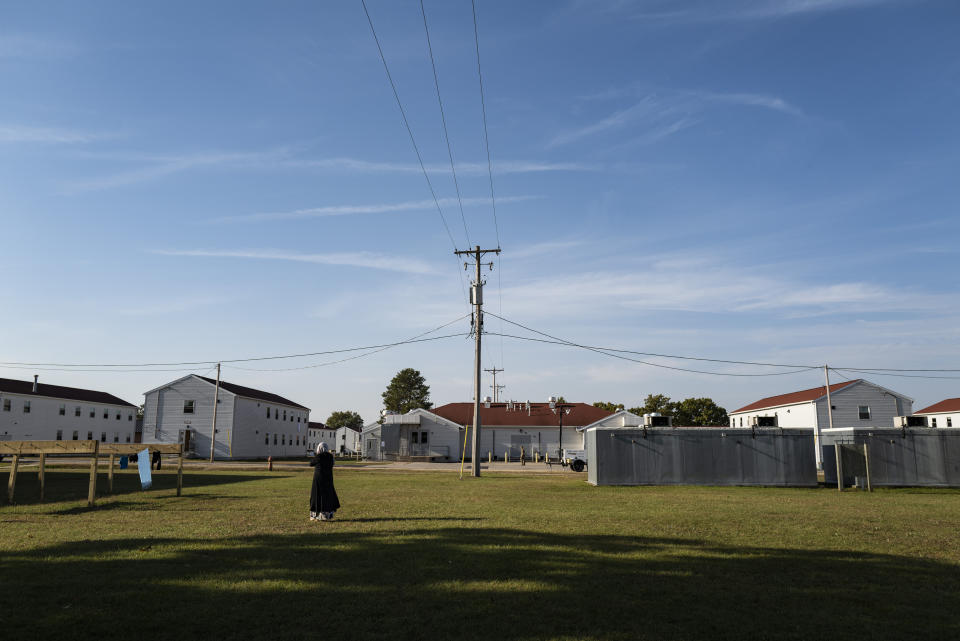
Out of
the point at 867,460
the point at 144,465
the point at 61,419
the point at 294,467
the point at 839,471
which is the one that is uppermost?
the point at 61,419

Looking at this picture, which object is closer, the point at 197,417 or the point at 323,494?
the point at 323,494

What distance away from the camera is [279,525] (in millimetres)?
12523

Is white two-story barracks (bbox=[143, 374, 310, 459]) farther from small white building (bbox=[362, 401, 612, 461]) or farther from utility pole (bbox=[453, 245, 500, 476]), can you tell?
utility pole (bbox=[453, 245, 500, 476])

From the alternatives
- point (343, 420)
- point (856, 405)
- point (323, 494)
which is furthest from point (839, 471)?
point (343, 420)

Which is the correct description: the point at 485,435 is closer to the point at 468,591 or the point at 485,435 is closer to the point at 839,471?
the point at 839,471

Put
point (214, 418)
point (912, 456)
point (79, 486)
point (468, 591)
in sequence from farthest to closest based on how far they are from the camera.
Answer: point (214, 418) → point (912, 456) → point (79, 486) → point (468, 591)

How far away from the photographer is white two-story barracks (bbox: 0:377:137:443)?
6347cm

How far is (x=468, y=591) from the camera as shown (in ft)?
23.8

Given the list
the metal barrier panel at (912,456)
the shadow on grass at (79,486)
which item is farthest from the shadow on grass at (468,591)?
the metal barrier panel at (912,456)

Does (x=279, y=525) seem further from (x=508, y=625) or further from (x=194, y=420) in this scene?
(x=194, y=420)

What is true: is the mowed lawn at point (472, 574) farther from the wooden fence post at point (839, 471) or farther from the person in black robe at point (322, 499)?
the wooden fence post at point (839, 471)

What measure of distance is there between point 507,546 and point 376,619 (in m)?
4.29

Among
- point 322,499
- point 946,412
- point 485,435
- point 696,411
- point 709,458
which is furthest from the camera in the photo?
point 696,411

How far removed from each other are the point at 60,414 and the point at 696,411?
260 ft
